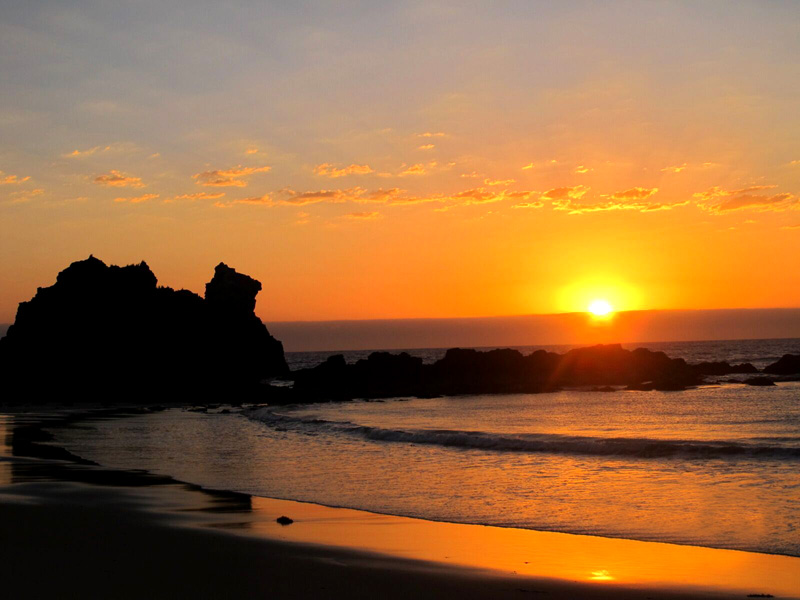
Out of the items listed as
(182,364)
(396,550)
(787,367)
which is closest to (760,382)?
(787,367)

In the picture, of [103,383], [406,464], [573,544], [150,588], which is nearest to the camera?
[150,588]

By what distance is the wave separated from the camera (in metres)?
21.3

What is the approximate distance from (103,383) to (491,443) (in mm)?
51530

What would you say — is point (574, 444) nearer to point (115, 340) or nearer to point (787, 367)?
point (787, 367)

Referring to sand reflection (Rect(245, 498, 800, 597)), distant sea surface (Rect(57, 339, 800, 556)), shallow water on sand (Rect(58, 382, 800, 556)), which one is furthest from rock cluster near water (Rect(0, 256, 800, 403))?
sand reflection (Rect(245, 498, 800, 597))

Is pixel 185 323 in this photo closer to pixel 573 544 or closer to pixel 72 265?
pixel 72 265

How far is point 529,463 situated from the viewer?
20.7m

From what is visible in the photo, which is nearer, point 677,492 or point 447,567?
point 447,567

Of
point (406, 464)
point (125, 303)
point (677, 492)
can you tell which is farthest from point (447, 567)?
point (125, 303)

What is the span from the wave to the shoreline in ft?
35.9

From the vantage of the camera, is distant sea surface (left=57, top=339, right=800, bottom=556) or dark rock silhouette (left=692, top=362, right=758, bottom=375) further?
dark rock silhouette (left=692, top=362, right=758, bottom=375)

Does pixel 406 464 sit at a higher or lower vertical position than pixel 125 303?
lower

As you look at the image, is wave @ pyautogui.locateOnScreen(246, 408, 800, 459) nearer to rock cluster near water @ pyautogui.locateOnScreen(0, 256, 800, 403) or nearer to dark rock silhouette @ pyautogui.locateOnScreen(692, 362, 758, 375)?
rock cluster near water @ pyautogui.locateOnScreen(0, 256, 800, 403)

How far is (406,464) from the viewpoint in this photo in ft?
68.6
